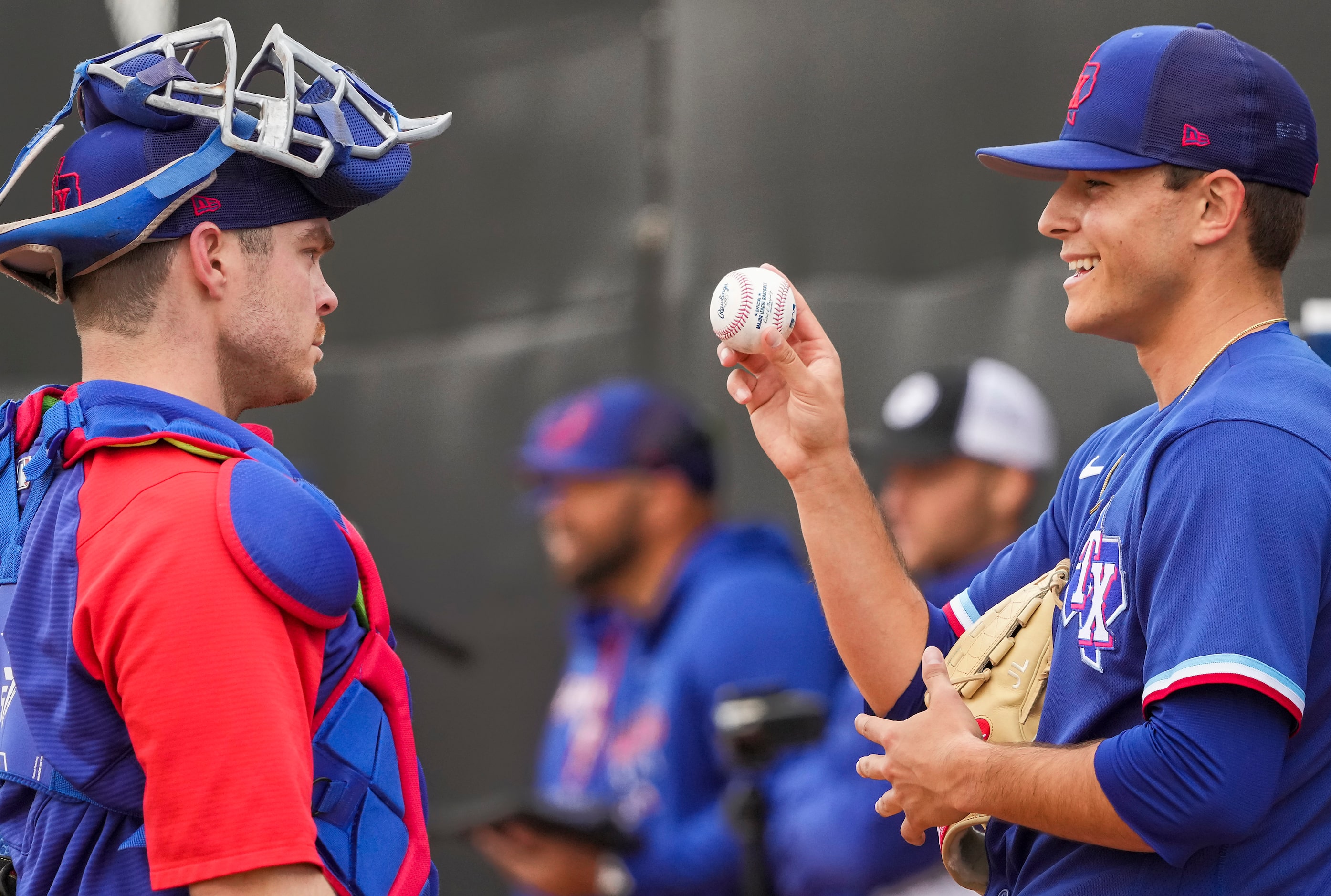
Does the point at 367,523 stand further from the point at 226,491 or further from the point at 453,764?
the point at 226,491

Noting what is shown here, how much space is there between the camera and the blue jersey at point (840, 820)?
3.05 metres

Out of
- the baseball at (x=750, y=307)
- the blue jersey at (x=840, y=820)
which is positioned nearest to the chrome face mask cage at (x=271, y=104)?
the baseball at (x=750, y=307)

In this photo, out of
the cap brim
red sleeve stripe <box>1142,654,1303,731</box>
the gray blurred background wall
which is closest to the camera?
red sleeve stripe <box>1142,654,1303,731</box>

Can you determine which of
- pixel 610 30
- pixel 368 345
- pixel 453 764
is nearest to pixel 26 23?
pixel 368 345

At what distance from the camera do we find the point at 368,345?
3.93m

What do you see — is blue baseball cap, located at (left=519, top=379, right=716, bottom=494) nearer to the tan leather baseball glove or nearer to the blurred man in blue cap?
the blurred man in blue cap

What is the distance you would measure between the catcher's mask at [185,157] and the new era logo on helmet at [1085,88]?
876mm

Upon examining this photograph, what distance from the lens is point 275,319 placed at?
1577 mm

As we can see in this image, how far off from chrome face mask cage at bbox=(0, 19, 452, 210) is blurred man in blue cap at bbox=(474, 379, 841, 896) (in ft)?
6.54

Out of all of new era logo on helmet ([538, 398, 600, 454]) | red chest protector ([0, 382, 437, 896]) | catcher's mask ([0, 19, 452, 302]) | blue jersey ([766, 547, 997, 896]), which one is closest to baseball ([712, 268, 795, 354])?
catcher's mask ([0, 19, 452, 302])

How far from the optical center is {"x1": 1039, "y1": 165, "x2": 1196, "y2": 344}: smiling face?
5.23 ft

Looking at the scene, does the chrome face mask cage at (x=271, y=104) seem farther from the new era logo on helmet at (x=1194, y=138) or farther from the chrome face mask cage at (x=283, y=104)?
the new era logo on helmet at (x=1194, y=138)

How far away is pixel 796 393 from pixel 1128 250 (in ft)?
1.52

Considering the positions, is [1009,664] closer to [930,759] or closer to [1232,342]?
[930,759]
